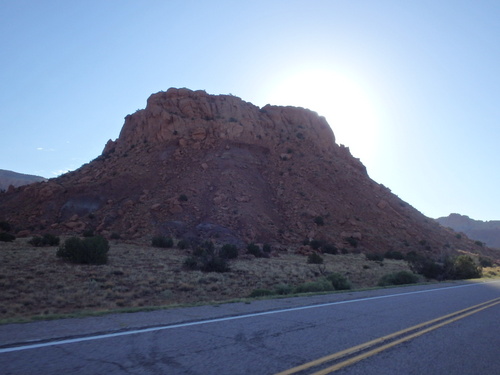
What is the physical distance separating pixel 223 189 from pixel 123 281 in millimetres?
30648

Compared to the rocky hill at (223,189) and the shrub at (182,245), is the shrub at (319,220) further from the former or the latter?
the shrub at (182,245)

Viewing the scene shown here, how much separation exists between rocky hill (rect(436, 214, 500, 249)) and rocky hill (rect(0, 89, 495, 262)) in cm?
7900

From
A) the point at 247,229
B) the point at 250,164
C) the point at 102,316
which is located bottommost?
the point at 102,316

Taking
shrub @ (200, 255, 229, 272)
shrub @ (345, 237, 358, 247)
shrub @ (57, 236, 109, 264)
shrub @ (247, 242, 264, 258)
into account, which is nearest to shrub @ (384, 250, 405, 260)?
shrub @ (345, 237, 358, 247)

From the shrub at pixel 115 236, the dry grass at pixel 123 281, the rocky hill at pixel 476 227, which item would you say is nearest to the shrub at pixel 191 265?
the dry grass at pixel 123 281

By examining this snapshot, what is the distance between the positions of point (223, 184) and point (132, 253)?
2147 cm

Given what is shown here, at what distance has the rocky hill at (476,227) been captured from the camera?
446ft

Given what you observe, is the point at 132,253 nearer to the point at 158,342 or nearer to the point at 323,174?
the point at 158,342

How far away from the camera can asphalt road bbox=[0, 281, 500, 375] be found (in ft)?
17.5

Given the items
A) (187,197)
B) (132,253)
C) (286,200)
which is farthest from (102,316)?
(286,200)

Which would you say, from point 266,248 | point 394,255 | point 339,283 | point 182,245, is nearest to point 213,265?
point 339,283

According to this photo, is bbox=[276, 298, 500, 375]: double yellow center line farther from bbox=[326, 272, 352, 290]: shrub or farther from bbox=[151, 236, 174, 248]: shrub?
bbox=[151, 236, 174, 248]: shrub

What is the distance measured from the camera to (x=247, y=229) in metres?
43.4

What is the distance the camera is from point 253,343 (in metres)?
6.62
